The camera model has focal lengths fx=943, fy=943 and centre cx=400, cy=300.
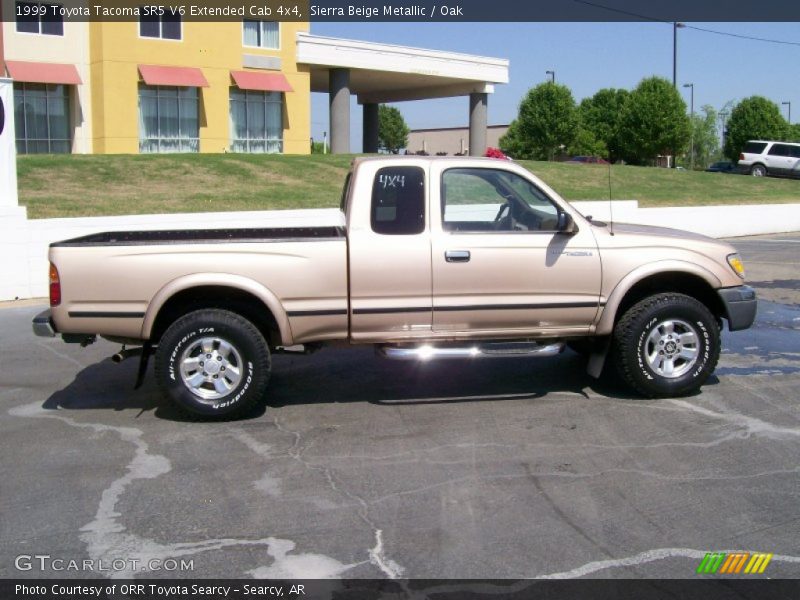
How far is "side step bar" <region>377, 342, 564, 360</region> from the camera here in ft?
23.5

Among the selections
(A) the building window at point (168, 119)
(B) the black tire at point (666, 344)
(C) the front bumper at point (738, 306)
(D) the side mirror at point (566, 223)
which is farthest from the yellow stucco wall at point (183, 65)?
(C) the front bumper at point (738, 306)

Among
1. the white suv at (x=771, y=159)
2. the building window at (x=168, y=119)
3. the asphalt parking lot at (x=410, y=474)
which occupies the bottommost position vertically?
the asphalt parking lot at (x=410, y=474)

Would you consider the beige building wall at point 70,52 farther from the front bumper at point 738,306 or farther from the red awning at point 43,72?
the front bumper at point 738,306

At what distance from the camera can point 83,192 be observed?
21.4 m

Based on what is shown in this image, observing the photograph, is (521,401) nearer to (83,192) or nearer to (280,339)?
(280,339)

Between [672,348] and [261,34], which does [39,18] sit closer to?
[261,34]

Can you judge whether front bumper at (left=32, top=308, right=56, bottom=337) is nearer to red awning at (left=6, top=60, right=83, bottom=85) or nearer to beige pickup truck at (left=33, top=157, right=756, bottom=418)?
beige pickup truck at (left=33, top=157, right=756, bottom=418)

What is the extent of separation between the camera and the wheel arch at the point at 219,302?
688cm

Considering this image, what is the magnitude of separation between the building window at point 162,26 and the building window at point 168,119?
6.04 feet

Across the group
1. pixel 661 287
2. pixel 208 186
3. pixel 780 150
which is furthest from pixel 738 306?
pixel 780 150

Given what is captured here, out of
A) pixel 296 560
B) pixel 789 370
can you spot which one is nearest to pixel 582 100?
pixel 789 370

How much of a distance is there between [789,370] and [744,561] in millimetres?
4474

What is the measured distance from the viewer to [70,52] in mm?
32969

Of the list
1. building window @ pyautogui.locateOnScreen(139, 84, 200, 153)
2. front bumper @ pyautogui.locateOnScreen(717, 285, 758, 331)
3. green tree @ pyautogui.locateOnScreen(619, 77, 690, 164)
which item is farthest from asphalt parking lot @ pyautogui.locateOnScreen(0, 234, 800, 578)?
green tree @ pyautogui.locateOnScreen(619, 77, 690, 164)
